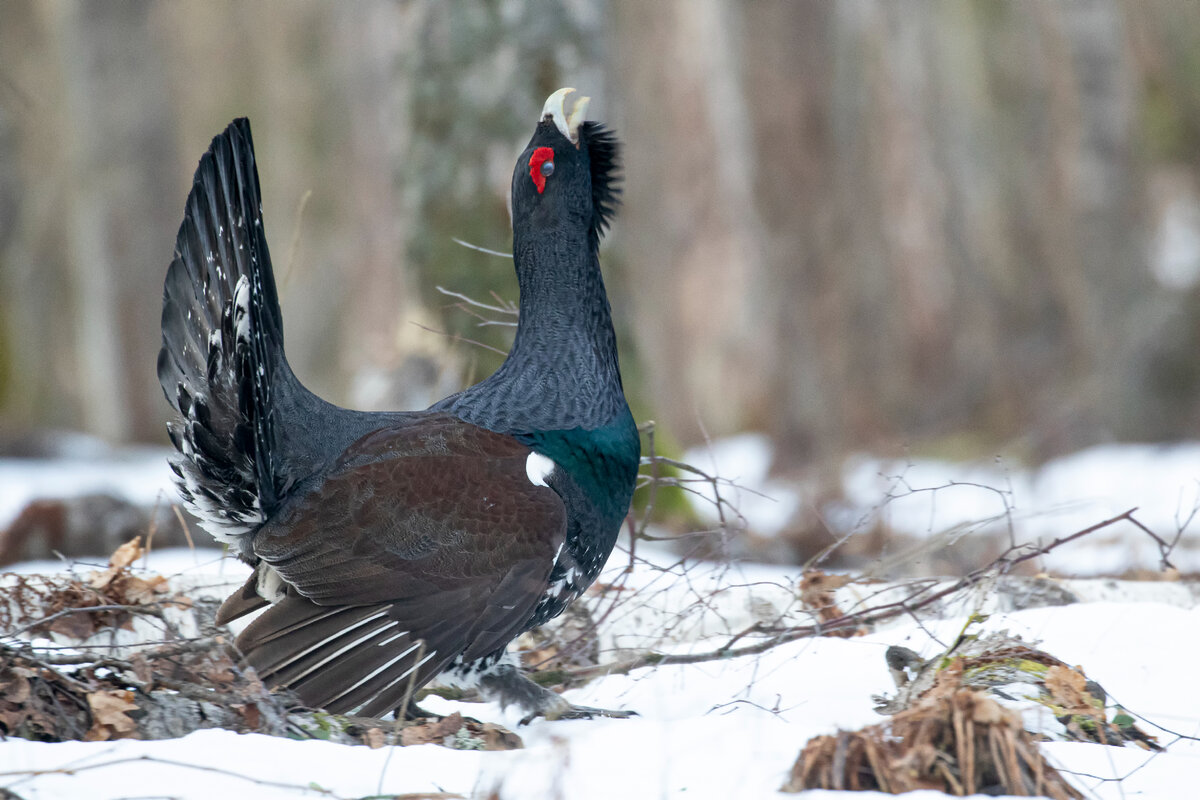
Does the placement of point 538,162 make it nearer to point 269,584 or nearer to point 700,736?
point 269,584

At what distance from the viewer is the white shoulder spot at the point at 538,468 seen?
3.41 m

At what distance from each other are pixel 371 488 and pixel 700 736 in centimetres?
117

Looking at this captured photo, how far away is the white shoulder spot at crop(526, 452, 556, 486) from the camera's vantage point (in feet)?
11.2

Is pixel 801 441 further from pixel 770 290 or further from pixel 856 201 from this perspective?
pixel 856 201

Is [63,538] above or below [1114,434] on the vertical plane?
below

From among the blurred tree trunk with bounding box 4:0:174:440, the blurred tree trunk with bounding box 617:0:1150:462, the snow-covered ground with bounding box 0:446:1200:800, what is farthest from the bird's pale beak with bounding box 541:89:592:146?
the blurred tree trunk with bounding box 4:0:174:440

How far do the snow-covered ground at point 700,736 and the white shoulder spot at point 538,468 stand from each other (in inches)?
25.1

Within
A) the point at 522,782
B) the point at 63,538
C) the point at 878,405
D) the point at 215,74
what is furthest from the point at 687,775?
the point at 215,74

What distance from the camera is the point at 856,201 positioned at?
12898mm

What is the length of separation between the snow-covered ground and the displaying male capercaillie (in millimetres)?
360

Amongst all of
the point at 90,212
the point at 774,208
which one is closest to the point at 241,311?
the point at 774,208

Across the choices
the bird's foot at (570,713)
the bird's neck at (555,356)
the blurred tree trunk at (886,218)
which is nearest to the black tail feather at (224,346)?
the bird's neck at (555,356)

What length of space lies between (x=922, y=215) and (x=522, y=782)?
15.2 meters

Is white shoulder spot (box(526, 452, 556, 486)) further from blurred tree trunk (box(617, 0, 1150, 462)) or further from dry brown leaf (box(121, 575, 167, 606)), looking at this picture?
blurred tree trunk (box(617, 0, 1150, 462))
